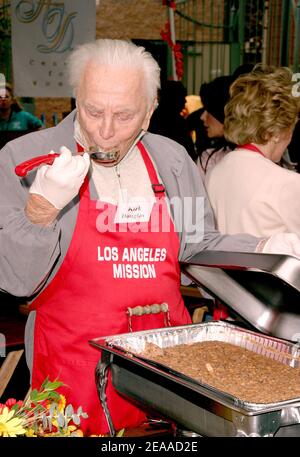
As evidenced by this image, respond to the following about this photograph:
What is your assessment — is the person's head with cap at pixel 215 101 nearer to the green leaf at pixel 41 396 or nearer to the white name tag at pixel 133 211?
the white name tag at pixel 133 211

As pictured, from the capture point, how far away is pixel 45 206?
1225mm

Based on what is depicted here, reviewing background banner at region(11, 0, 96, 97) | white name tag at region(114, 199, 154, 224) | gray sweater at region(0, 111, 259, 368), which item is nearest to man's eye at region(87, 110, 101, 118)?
gray sweater at region(0, 111, 259, 368)

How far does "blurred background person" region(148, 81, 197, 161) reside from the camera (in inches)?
126

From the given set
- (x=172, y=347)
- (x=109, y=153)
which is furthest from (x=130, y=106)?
(x=172, y=347)

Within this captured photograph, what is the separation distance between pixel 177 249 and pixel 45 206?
424 millimetres

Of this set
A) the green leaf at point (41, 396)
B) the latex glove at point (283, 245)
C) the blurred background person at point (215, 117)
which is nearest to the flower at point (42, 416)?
the green leaf at point (41, 396)

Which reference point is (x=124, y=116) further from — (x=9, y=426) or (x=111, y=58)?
(x=9, y=426)

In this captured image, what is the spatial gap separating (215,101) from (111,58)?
5.80ft

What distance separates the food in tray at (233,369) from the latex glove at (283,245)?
0.23m

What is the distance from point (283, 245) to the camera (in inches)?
58.0

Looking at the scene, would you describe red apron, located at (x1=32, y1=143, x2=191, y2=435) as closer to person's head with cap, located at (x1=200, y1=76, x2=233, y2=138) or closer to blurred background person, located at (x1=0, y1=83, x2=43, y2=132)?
person's head with cap, located at (x1=200, y1=76, x2=233, y2=138)

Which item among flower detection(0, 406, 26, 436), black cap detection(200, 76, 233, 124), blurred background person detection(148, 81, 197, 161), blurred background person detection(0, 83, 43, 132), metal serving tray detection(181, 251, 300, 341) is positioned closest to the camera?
flower detection(0, 406, 26, 436)

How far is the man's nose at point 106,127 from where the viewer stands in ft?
4.64

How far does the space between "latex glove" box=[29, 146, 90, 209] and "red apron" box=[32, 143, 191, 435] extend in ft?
0.75
